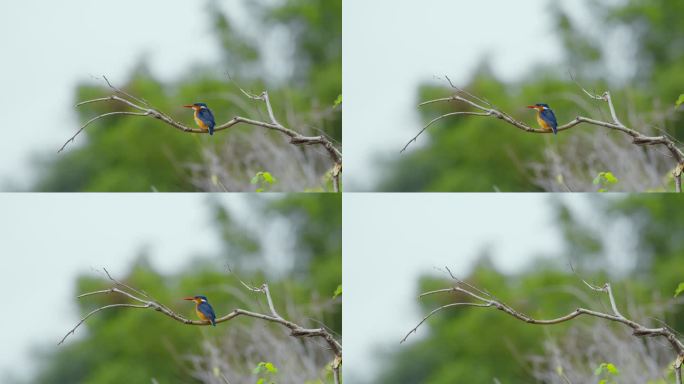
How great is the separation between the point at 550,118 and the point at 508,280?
2.42ft

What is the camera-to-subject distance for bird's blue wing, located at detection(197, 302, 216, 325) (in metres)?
4.18

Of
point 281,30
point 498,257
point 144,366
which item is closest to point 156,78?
point 281,30

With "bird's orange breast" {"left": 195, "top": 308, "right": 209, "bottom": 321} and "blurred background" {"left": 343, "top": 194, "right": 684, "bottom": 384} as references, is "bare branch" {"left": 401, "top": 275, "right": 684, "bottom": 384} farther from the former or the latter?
"bird's orange breast" {"left": 195, "top": 308, "right": 209, "bottom": 321}

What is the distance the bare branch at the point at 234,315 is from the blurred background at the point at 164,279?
0.9 inches

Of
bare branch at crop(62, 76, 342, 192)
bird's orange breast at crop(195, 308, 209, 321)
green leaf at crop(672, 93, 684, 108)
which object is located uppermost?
green leaf at crop(672, 93, 684, 108)

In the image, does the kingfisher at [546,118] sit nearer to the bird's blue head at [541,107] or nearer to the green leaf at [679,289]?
the bird's blue head at [541,107]

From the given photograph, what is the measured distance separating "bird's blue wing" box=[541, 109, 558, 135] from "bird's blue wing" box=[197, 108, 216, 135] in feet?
4.76

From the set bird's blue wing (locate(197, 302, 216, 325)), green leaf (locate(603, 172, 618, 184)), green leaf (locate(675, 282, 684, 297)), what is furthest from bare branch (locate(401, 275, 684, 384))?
bird's blue wing (locate(197, 302, 216, 325))

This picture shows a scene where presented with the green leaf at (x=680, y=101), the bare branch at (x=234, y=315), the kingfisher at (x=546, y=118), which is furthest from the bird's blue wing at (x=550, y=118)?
the bare branch at (x=234, y=315)

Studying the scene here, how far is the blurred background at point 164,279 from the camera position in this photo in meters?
4.16

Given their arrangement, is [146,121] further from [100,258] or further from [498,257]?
[498,257]

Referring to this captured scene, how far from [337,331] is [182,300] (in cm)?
70

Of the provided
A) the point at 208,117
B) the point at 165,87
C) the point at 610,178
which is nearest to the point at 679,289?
the point at 610,178

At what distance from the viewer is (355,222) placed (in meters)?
4.23
